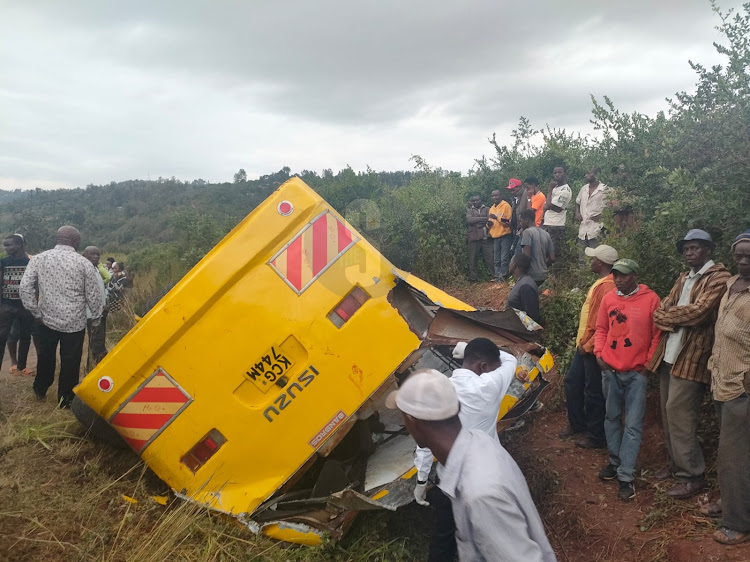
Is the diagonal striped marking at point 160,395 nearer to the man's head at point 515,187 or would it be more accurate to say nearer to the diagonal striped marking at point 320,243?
the diagonal striped marking at point 320,243

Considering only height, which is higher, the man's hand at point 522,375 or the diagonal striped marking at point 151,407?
the diagonal striped marking at point 151,407

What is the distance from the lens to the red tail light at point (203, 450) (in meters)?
3.07

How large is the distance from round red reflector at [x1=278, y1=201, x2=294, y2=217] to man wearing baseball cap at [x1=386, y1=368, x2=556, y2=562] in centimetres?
164

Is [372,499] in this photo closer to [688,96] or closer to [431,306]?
[431,306]

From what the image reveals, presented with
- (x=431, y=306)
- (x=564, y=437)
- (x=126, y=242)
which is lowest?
(x=564, y=437)

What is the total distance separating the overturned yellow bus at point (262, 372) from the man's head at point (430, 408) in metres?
1.30

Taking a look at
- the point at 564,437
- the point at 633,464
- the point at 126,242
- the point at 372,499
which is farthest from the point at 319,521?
the point at 126,242

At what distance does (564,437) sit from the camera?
4820 mm

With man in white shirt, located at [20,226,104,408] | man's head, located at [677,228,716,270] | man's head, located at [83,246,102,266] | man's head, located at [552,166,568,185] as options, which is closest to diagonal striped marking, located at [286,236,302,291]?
man in white shirt, located at [20,226,104,408]

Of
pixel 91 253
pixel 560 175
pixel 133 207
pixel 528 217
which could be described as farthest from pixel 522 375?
pixel 133 207

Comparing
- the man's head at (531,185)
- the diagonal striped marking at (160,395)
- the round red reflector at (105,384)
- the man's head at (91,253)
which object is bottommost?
the diagonal striped marking at (160,395)

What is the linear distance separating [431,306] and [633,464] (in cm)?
192

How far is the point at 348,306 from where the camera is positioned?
126 inches

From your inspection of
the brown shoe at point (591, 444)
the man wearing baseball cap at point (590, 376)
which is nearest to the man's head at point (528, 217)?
the man wearing baseball cap at point (590, 376)
